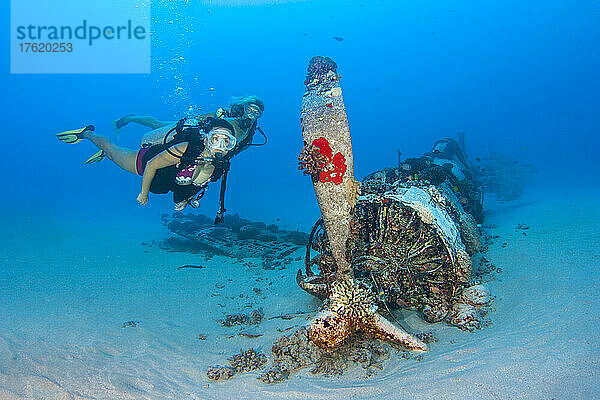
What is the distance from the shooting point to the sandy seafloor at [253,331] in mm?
3096

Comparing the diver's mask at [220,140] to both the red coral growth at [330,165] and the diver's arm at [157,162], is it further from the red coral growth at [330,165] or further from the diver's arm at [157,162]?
the red coral growth at [330,165]

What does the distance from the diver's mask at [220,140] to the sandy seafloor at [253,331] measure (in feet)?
10.4

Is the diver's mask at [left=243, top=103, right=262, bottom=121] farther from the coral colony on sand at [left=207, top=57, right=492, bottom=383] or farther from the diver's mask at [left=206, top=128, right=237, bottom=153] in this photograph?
the coral colony on sand at [left=207, top=57, right=492, bottom=383]

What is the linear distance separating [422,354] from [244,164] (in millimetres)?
73085

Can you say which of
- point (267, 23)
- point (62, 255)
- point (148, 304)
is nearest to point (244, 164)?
point (267, 23)

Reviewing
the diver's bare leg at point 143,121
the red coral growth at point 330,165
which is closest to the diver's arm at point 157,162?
the diver's bare leg at point 143,121

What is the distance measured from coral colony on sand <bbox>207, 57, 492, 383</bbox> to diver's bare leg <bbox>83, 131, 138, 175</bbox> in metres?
4.44

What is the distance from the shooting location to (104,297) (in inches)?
267

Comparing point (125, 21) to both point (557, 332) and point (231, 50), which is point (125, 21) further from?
point (557, 332)

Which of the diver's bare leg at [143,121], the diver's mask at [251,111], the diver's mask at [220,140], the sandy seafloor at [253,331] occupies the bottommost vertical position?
the sandy seafloor at [253,331]

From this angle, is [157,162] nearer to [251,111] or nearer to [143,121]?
[251,111]

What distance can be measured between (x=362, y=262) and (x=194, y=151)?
11.7 ft

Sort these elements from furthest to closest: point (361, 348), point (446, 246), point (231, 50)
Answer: point (231, 50) < point (446, 246) < point (361, 348)

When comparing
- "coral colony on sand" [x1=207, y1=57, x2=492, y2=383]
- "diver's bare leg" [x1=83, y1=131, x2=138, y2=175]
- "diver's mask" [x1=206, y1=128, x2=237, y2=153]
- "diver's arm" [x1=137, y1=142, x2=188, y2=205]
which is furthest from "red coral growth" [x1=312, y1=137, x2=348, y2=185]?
"diver's bare leg" [x1=83, y1=131, x2=138, y2=175]
